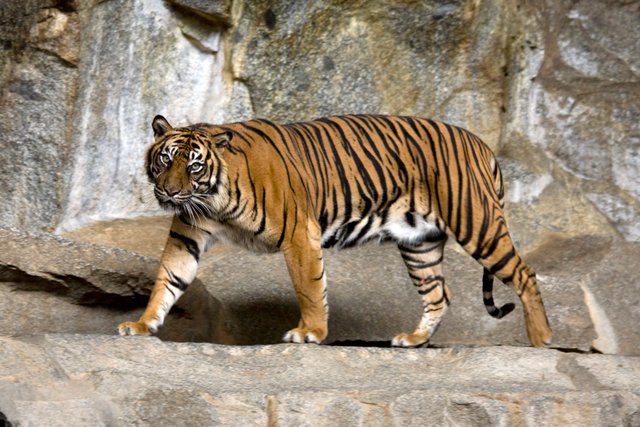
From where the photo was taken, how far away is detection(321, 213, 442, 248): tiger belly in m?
6.04

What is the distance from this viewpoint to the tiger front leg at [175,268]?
5405 mm

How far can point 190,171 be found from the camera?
5.43 metres

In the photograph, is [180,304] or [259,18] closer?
[180,304]

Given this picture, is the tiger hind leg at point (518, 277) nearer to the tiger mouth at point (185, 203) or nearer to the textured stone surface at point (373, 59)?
the tiger mouth at point (185, 203)

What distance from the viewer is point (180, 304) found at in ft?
19.8

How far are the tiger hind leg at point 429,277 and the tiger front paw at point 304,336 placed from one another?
3.36ft

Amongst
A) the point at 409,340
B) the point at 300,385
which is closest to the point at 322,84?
the point at 409,340

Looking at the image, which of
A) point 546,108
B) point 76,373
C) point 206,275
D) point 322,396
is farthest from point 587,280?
point 76,373

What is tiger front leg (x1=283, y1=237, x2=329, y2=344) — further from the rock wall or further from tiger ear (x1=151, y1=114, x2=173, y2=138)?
the rock wall

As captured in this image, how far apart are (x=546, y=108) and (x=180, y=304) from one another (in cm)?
331

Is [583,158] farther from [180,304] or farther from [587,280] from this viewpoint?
[180,304]

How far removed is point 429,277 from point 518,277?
0.57m

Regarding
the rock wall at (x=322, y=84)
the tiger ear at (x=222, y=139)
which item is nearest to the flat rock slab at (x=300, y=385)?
the tiger ear at (x=222, y=139)

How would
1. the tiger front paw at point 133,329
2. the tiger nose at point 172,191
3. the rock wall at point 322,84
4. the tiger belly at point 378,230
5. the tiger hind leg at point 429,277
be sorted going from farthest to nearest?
the rock wall at point 322,84, the tiger hind leg at point 429,277, the tiger belly at point 378,230, the tiger nose at point 172,191, the tiger front paw at point 133,329
